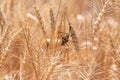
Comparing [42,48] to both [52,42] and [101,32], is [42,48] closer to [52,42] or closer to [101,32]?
[52,42]

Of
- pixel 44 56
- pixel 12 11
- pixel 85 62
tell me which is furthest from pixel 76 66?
pixel 12 11

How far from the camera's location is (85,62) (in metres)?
1.48

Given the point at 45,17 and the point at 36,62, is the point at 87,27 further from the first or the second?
the point at 36,62

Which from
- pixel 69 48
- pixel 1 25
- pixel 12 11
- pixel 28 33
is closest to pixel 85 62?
pixel 69 48

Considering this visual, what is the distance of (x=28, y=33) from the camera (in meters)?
1.37

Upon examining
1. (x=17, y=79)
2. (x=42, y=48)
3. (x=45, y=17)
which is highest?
(x=45, y=17)

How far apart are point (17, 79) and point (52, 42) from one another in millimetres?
197

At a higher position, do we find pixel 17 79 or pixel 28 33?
pixel 28 33

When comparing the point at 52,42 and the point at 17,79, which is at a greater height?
the point at 52,42

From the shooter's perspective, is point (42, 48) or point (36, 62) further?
point (42, 48)

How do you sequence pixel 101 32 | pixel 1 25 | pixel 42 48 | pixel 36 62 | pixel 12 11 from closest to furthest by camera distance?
pixel 36 62 < pixel 42 48 < pixel 1 25 < pixel 101 32 < pixel 12 11

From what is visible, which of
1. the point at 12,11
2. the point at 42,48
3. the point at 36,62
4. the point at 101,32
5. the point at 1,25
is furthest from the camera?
the point at 12,11

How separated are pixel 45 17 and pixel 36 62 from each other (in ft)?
1.50

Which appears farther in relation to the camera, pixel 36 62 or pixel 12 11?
pixel 12 11
